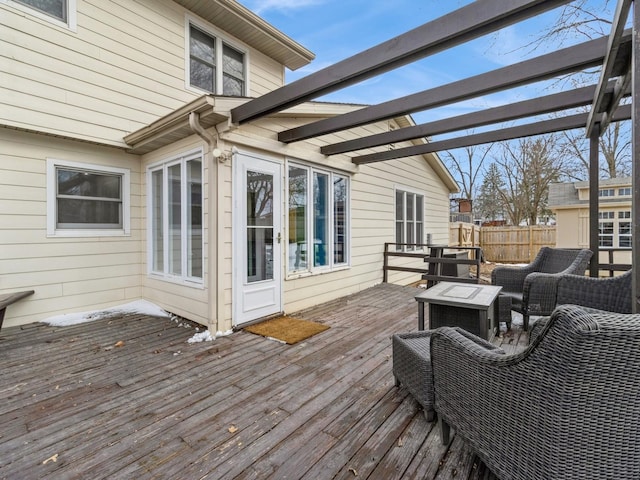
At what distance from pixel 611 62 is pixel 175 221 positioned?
4971mm

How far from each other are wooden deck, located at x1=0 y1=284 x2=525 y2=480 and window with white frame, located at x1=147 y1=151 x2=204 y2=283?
1030 mm

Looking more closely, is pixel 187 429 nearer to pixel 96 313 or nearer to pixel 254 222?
pixel 254 222

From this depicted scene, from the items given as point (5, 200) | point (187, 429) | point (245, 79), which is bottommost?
point (187, 429)

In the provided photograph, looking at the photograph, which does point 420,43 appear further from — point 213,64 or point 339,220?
point 213,64

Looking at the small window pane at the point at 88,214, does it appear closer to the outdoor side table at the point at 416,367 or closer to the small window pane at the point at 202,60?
the small window pane at the point at 202,60

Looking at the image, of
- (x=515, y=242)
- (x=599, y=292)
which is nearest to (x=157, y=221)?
(x=599, y=292)

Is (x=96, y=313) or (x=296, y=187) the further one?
(x=296, y=187)

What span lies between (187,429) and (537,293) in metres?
3.76

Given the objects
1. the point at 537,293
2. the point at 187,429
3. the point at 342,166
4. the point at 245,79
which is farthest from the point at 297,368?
the point at 245,79

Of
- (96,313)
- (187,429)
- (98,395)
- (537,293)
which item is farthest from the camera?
(96,313)

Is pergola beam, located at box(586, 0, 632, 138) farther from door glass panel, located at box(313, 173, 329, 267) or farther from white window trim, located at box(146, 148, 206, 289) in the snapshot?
white window trim, located at box(146, 148, 206, 289)

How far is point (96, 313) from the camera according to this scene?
4.63 metres

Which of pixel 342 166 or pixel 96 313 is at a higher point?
pixel 342 166

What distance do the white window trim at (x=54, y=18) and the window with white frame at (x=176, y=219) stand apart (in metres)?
2.07
